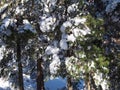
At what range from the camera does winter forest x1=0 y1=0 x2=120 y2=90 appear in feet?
65.5

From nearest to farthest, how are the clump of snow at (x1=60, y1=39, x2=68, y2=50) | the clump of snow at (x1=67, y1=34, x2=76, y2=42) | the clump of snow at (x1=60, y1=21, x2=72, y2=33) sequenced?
the clump of snow at (x1=67, y1=34, x2=76, y2=42), the clump of snow at (x1=60, y1=21, x2=72, y2=33), the clump of snow at (x1=60, y1=39, x2=68, y2=50)

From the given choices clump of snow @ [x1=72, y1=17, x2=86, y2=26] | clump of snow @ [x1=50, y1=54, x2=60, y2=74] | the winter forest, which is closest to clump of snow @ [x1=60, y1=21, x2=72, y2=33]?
the winter forest

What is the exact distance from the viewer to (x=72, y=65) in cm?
1995

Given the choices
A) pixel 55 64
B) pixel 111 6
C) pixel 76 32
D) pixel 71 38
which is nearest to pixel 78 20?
pixel 76 32

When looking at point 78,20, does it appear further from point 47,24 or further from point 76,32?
point 47,24

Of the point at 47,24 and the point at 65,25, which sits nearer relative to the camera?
the point at 65,25

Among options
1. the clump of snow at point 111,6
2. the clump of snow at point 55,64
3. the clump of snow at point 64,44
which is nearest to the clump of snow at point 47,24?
the clump of snow at point 64,44

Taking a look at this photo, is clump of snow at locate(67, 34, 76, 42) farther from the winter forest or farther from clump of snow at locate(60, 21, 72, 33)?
clump of snow at locate(60, 21, 72, 33)

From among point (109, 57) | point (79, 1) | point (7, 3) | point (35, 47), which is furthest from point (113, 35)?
point (7, 3)

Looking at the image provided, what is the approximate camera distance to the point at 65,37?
19953 mm

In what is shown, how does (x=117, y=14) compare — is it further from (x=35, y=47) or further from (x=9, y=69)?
(x=9, y=69)

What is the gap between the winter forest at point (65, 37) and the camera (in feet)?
65.5

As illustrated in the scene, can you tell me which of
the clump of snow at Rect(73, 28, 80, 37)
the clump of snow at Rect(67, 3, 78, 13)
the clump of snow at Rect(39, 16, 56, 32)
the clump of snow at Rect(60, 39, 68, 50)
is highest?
the clump of snow at Rect(67, 3, 78, 13)

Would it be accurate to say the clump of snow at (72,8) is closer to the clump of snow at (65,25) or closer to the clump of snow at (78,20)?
the clump of snow at (78,20)
